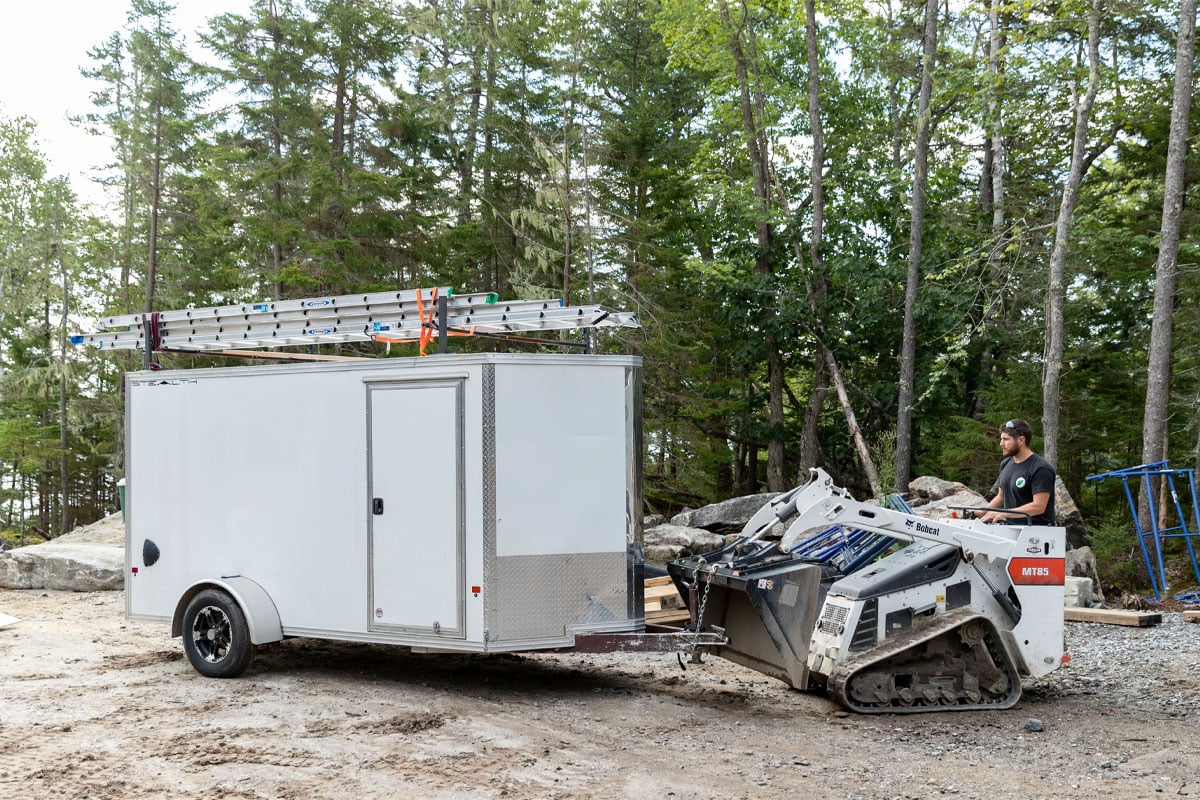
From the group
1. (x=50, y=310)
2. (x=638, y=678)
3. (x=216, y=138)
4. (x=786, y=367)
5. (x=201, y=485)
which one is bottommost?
(x=638, y=678)

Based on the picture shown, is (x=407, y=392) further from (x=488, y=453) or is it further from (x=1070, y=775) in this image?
(x=1070, y=775)

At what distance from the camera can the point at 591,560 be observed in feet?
23.7

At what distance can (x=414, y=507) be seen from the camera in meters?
7.27

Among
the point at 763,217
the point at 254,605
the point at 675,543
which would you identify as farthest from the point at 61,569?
the point at 763,217

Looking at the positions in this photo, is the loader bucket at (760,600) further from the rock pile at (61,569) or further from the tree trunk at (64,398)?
the tree trunk at (64,398)

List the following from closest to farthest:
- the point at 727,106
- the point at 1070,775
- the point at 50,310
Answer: the point at 1070,775 < the point at 727,106 < the point at 50,310

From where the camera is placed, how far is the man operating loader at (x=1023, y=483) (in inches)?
287

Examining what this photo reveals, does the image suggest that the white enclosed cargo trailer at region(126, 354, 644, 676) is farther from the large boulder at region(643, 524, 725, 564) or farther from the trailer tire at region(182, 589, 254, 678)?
the large boulder at region(643, 524, 725, 564)

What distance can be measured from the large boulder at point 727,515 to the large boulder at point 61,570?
29.7ft

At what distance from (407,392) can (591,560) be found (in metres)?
1.84

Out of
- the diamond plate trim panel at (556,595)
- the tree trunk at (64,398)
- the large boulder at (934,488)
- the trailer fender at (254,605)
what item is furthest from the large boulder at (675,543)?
the tree trunk at (64,398)

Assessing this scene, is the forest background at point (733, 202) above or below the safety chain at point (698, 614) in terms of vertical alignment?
above

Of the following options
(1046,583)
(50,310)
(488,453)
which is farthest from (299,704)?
(50,310)

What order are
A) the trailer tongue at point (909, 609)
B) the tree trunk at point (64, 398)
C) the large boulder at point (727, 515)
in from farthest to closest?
the tree trunk at point (64, 398) < the large boulder at point (727, 515) < the trailer tongue at point (909, 609)
